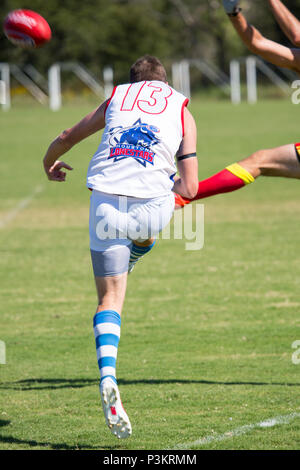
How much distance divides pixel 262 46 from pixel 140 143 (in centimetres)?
153

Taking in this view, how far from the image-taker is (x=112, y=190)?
454 cm

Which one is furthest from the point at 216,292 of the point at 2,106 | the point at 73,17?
the point at 73,17

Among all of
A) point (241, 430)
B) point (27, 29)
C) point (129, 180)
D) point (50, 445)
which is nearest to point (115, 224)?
point (129, 180)

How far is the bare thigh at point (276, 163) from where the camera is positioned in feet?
19.5

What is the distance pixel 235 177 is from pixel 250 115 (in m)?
32.0

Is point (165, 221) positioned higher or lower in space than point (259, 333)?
higher

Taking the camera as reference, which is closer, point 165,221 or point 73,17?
point 165,221

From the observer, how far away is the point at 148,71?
4.86m

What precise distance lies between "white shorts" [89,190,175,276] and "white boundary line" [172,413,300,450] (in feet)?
3.62

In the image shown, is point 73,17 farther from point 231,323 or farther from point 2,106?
point 231,323

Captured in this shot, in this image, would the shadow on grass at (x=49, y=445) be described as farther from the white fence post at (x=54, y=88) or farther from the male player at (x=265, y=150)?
the white fence post at (x=54, y=88)

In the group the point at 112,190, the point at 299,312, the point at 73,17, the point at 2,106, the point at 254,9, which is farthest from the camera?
the point at 254,9
